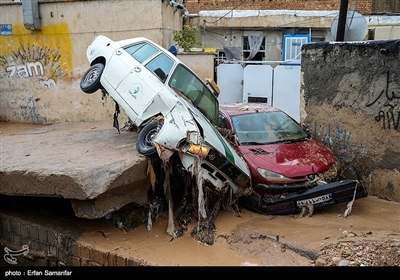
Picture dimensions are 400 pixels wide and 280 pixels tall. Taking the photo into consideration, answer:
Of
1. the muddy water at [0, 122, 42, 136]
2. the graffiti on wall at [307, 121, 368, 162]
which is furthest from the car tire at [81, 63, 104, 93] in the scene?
the muddy water at [0, 122, 42, 136]

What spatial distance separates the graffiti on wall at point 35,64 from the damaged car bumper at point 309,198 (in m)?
9.94

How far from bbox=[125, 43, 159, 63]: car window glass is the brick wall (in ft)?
33.1

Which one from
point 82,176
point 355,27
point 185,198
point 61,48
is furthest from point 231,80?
point 82,176

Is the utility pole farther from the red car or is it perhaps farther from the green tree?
the green tree

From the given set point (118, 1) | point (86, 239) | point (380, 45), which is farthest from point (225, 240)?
point (118, 1)

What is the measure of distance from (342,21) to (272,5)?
29.9 feet

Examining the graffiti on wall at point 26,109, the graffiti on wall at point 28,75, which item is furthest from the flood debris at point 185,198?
the graffiti on wall at point 26,109

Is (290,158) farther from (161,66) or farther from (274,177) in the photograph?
(161,66)

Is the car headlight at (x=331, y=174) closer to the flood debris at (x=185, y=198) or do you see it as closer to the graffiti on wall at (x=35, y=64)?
the flood debris at (x=185, y=198)

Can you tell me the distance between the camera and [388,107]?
6.65 m

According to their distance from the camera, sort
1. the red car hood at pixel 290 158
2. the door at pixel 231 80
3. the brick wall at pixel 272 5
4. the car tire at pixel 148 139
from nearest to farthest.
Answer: the car tire at pixel 148 139, the red car hood at pixel 290 158, the door at pixel 231 80, the brick wall at pixel 272 5

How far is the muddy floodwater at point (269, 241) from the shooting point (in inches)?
175

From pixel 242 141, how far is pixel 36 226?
3.23m

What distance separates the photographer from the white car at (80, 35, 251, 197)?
5129mm
